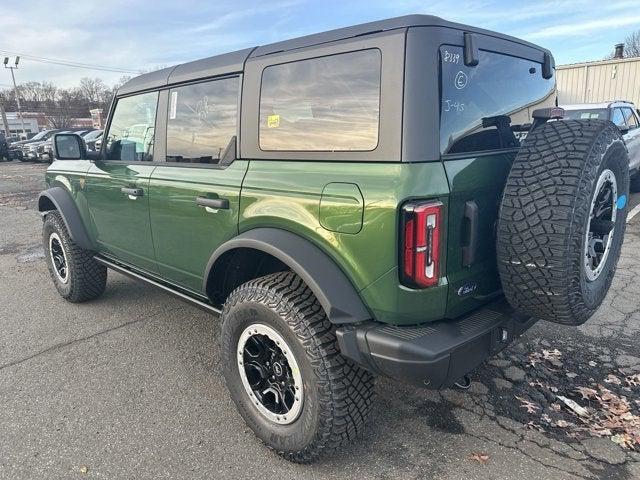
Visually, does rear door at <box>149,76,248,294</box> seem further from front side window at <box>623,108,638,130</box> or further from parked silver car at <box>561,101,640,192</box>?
front side window at <box>623,108,638,130</box>

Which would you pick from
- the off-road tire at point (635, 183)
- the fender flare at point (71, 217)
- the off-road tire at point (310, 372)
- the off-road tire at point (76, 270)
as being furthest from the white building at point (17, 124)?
the off-road tire at point (310, 372)

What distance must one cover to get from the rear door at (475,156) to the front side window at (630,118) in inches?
287

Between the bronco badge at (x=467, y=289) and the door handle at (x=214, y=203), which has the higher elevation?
the door handle at (x=214, y=203)

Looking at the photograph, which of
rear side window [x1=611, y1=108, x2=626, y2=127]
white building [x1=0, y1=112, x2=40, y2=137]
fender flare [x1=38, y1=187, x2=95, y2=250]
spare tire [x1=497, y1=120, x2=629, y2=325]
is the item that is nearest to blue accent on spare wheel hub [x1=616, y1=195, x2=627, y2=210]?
spare tire [x1=497, y1=120, x2=629, y2=325]

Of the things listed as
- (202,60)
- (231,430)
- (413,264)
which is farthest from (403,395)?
(202,60)

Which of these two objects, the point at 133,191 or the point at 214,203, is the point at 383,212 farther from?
the point at 133,191

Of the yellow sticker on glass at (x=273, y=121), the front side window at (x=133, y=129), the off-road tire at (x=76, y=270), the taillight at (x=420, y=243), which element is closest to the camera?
the taillight at (x=420, y=243)

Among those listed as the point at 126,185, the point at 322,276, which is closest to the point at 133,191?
the point at 126,185

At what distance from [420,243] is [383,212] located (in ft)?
0.63

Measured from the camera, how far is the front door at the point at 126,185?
3.36m

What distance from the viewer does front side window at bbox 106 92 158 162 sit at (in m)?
3.40

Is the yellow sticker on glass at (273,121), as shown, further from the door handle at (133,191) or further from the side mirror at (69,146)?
the side mirror at (69,146)

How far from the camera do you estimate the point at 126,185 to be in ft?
11.3

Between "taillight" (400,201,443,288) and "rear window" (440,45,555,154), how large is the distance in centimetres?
31
